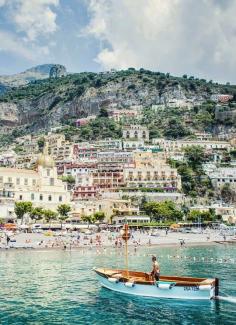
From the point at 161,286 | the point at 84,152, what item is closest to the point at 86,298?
the point at 161,286

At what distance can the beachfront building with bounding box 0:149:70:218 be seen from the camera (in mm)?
97831

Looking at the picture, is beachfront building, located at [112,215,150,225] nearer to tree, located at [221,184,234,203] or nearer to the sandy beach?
the sandy beach

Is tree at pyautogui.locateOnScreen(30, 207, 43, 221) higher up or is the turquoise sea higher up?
tree at pyautogui.locateOnScreen(30, 207, 43, 221)

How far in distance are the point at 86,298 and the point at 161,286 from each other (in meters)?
4.87

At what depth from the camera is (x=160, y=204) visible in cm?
10719

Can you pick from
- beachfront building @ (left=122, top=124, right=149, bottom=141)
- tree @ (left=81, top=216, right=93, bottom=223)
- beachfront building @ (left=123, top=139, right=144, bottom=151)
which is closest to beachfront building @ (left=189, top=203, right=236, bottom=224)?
tree @ (left=81, top=216, right=93, bottom=223)

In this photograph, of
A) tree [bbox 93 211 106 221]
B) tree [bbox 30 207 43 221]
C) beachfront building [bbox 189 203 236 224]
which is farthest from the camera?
beachfront building [bbox 189 203 236 224]

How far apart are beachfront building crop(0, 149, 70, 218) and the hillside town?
195 mm

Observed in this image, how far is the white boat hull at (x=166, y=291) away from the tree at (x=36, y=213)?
55.9 meters

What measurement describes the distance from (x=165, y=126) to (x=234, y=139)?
82.4 feet

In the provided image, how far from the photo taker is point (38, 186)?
10238 centimetres

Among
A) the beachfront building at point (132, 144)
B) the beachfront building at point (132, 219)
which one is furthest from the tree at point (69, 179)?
the beachfront building at point (132, 144)

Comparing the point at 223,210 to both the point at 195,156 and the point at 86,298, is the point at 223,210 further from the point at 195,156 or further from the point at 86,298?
the point at 86,298

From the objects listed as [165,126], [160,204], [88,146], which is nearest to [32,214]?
[160,204]
